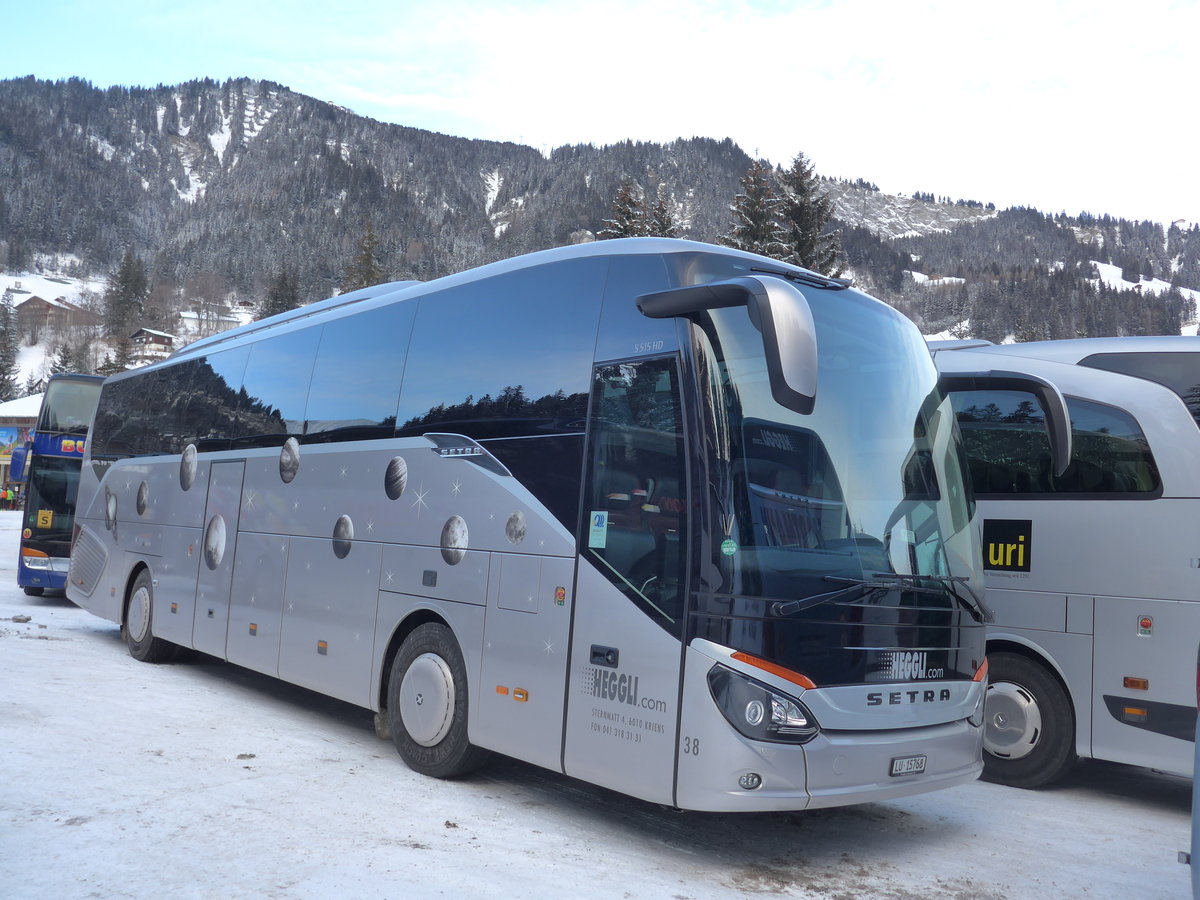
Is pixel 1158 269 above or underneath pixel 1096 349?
above

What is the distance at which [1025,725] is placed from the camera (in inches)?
308

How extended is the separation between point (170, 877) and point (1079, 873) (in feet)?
15.4

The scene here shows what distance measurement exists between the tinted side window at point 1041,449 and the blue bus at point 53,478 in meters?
15.8

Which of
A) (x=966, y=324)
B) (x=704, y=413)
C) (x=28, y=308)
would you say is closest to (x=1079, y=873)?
(x=704, y=413)

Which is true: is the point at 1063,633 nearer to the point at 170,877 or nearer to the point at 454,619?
the point at 454,619

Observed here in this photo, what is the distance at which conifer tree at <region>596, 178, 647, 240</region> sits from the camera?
34.0 meters

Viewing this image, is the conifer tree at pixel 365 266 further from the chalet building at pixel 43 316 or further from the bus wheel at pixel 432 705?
the chalet building at pixel 43 316

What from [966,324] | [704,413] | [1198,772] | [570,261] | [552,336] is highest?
[966,324]

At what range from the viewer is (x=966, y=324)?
268 ft

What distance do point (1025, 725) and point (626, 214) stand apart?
94.3 feet

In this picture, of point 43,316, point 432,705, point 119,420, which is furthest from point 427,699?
point 43,316

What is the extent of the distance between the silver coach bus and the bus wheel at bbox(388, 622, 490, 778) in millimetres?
22

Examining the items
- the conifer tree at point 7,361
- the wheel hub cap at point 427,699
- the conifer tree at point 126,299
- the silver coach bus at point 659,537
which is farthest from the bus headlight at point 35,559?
the conifer tree at point 126,299

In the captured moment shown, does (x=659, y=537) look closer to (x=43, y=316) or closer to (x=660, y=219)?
(x=660, y=219)
